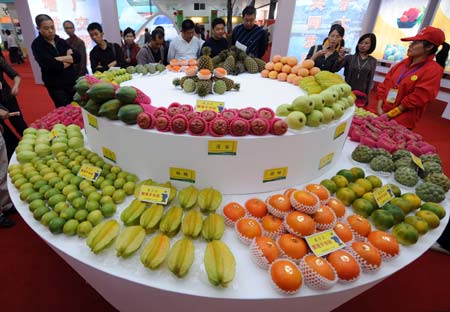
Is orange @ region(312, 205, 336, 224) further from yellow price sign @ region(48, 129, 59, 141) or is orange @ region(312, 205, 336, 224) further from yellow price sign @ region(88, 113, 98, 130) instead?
yellow price sign @ region(48, 129, 59, 141)

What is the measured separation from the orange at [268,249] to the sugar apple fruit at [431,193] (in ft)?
3.95

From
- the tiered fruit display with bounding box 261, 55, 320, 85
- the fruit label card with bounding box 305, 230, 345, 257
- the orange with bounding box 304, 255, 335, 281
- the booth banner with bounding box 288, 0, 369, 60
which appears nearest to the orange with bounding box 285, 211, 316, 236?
the fruit label card with bounding box 305, 230, 345, 257

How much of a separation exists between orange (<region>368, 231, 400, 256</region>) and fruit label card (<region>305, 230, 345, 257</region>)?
0.60ft

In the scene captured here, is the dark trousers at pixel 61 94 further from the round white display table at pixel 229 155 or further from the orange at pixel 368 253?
the orange at pixel 368 253

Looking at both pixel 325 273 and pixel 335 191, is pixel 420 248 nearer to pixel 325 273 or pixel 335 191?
pixel 335 191

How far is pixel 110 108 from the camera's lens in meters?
1.53

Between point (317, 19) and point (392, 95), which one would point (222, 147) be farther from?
point (317, 19)

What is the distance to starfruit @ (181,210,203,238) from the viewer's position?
1.25 m

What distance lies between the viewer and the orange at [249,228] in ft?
4.12

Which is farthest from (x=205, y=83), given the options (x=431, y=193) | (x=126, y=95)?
(x=431, y=193)

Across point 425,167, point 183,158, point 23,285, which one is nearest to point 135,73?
point 183,158

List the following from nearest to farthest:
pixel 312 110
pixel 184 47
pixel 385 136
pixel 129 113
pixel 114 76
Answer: pixel 129 113 → pixel 312 110 → pixel 385 136 → pixel 114 76 → pixel 184 47

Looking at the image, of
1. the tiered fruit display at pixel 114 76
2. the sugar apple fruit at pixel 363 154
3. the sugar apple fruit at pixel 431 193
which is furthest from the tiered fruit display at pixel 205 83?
the sugar apple fruit at pixel 431 193

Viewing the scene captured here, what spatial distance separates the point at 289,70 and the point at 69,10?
623 cm
